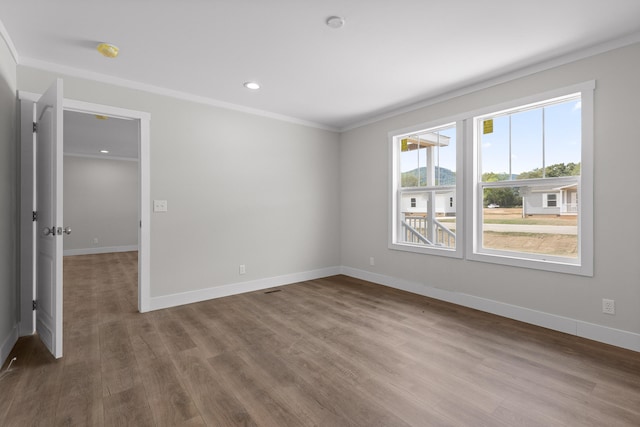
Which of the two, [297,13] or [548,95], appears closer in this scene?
[297,13]

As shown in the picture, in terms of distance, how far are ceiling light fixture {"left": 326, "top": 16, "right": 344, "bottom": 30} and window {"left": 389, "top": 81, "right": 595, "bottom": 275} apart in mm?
2006

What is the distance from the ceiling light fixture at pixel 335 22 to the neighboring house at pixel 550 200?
250cm

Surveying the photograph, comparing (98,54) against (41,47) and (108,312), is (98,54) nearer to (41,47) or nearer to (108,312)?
(41,47)

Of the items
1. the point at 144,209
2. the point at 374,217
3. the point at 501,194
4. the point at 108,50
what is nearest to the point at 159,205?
the point at 144,209

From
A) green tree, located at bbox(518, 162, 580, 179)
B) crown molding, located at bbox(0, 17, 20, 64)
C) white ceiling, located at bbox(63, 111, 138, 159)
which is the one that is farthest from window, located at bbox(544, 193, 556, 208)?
white ceiling, located at bbox(63, 111, 138, 159)

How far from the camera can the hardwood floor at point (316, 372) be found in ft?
5.62

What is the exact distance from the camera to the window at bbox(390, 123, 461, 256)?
3836mm

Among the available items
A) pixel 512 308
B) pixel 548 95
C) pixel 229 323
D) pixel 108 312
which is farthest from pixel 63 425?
pixel 548 95

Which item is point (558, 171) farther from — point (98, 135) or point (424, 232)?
point (98, 135)

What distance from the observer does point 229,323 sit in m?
3.07

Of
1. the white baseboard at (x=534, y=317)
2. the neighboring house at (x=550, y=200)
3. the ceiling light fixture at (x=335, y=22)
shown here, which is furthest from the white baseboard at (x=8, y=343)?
the neighboring house at (x=550, y=200)

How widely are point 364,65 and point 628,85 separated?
7.19ft

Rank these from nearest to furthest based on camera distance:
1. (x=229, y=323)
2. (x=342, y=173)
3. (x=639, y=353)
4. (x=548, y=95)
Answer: (x=639, y=353) → (x=548, y=95) → (x=229, y=323) → (x=342, y=173)

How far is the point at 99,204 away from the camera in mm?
7934
